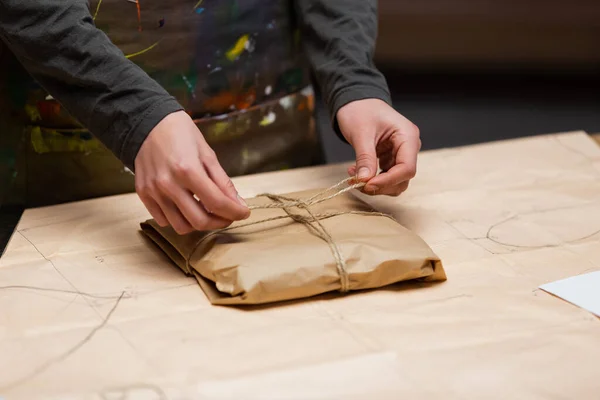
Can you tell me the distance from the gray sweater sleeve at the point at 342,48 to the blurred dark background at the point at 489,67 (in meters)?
1.04

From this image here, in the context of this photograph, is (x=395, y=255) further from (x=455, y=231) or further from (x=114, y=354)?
(x=114, y=354)

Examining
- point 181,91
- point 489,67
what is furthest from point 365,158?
point 489,67

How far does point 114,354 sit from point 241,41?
19.1 inches

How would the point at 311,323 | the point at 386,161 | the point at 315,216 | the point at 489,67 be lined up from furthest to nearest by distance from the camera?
the point at 489,67
the point at 386,161
the point at 315,216
the point at 311,323

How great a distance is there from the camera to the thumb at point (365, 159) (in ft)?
2.40

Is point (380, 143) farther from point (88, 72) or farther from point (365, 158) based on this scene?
point (88, 72)

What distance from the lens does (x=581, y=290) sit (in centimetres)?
Result: 65

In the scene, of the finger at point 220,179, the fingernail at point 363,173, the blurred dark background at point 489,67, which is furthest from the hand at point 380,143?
the blurred dark background at point 489,67

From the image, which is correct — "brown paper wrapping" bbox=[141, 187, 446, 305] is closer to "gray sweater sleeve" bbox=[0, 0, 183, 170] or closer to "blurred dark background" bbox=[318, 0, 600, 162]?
"gray sweater sleeve" bbox=[0, 0, 183, 170]

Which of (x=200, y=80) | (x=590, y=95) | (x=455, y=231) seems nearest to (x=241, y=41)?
(x=200, y=80)

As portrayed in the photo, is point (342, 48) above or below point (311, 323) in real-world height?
above

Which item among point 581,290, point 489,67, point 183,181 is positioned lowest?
point 489,67

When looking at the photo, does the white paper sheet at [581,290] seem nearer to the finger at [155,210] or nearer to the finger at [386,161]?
the finger at [386,161]

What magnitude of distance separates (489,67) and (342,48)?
1.54 meters
